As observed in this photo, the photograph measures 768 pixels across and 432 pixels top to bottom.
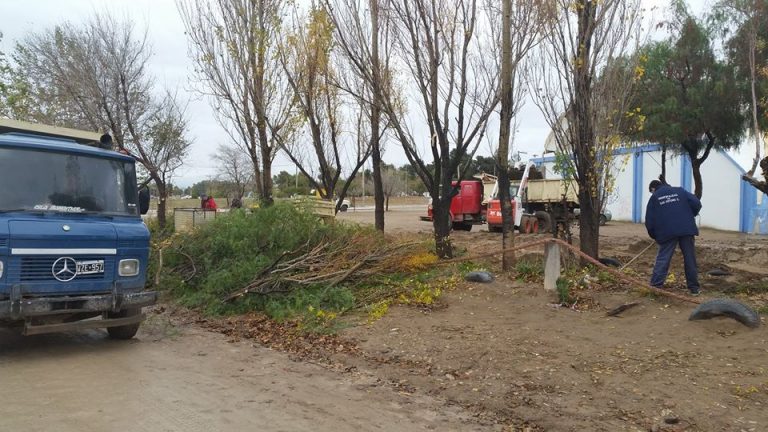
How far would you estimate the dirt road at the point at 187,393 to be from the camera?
4.75 m

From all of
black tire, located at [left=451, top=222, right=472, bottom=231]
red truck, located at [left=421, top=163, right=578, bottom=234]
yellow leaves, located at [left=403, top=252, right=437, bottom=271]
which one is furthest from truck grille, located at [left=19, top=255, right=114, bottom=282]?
black tire, located at [left=451, top=222, right=472, bottom=231]

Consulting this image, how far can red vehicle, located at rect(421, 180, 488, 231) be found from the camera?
87.5 feet

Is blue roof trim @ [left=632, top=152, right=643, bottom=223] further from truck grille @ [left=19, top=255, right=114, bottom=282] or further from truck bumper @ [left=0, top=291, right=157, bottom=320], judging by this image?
truck grille @ [left=19, top=255, right=114, bottom=282]

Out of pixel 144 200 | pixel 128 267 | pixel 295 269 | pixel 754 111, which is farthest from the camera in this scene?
pixel 754 111

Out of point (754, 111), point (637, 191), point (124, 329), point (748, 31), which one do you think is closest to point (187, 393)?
point (124, 329)

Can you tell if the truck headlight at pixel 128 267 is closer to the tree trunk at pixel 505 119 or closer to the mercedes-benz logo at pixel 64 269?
the mercedes-benz logo at pixel 64 269

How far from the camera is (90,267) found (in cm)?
677

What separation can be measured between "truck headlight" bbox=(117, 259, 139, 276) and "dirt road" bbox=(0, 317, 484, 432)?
0.97 metres

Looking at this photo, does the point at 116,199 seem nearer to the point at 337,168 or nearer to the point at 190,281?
the point at 190,281

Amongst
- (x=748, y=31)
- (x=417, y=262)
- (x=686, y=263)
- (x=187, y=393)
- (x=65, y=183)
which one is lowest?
(x=187, y=393)

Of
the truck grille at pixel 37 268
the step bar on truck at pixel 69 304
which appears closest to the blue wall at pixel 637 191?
the step bar on truck at pixel 69 304

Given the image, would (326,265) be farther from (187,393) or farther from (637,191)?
(637,191)

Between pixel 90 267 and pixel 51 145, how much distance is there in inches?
62.9

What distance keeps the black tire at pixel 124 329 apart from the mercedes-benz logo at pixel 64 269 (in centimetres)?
95
